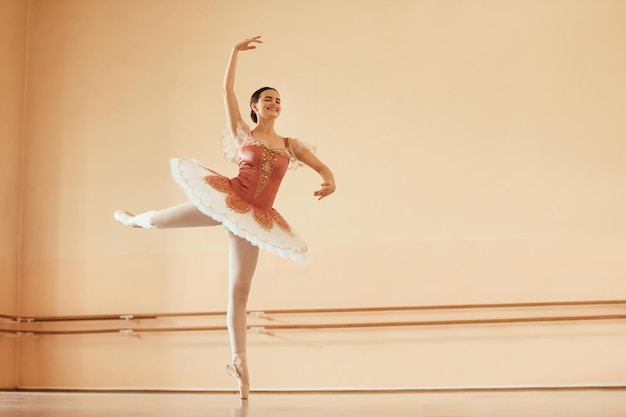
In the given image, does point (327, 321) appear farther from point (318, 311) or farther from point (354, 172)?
point (354, 172)

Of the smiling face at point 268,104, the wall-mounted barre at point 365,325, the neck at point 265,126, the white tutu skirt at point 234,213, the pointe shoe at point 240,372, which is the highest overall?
the smiling face at point 268,104

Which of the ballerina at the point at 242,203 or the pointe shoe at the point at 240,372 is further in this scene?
the pointe shoe at the point at 240,372

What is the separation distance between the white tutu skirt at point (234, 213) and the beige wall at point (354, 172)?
1488 millimetres

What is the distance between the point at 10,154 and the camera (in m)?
4.96

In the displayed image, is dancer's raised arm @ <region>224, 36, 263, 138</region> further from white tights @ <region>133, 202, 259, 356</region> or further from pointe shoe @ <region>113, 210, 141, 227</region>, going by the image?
pointe shoe @ <region>113, 210, 141, 227</region>

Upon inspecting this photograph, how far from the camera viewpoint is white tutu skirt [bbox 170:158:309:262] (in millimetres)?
2771

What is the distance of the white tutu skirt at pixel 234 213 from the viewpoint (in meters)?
2.77

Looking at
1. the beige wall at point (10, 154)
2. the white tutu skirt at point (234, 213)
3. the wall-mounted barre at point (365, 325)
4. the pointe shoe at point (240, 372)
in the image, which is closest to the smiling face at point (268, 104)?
the white tutu skirt at point (234, 213)

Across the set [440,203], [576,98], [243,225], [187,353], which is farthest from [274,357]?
[576,98]

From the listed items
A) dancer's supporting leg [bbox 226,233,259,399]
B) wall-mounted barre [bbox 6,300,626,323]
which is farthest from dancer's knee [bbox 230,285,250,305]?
wall-mounted barre [bbox 6,300,626,323]

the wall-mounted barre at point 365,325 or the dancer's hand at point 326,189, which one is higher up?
the dancer's hand at point 326,189

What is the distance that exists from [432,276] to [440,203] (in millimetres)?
418

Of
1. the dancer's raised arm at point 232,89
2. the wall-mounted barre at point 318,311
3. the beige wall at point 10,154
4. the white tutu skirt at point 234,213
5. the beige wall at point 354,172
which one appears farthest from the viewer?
the beige wall at point 10,154

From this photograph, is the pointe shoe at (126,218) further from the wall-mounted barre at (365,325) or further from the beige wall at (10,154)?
the beige wall at (10,154)
